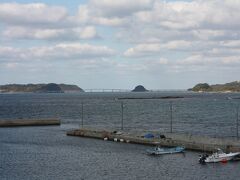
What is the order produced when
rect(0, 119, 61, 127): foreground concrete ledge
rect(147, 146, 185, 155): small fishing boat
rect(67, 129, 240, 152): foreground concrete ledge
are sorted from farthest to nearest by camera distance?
rect(0, 119, 61, 127): foreground concrete ledge < rect(147, 146, 185, 155): small fishing boat < rect(67, 129, 240, 152): foreground concrete ledge

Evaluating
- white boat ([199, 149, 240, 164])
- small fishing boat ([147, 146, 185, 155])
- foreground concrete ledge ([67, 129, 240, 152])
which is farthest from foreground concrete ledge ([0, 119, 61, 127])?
white boat ([199, 149, 240, 164])

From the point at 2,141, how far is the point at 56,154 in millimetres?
22236

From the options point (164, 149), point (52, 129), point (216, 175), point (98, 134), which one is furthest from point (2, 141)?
point (216, 175)

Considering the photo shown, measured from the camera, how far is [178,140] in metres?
80.0

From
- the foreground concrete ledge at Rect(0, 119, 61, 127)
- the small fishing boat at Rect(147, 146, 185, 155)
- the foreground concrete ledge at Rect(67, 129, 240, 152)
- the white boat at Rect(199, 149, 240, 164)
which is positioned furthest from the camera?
the foreground concrete ledge at Rect(0, 119, 61, 127)

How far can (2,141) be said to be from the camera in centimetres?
9400

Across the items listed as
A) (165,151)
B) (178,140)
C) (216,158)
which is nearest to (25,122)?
(178,140)

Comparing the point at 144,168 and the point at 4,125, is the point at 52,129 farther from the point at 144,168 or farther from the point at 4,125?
the point at 144,168

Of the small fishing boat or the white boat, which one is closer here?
the white boat

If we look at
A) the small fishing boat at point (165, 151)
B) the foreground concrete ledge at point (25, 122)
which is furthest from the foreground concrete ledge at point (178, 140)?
the foreground concrete ledge at point (25, 122)

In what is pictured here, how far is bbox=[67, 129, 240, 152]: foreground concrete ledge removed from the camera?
7239 centimetres

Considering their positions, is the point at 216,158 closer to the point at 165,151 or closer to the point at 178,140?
the point at 165,151

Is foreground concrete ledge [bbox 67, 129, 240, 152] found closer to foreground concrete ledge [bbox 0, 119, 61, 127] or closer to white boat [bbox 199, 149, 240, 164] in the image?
white boat [bbox 199, 149, 240, 164]

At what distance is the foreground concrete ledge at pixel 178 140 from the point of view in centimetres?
7239
